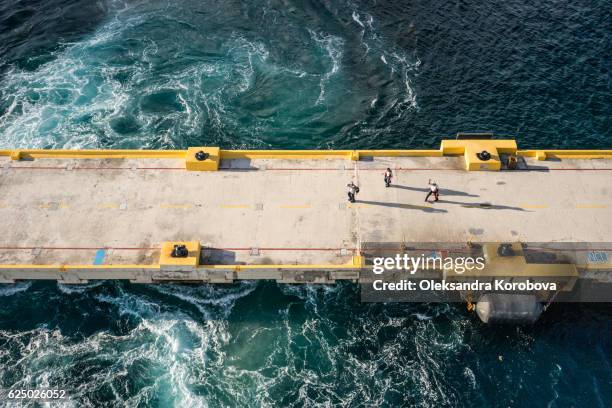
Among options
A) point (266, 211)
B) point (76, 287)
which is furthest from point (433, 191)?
point (76, 287)

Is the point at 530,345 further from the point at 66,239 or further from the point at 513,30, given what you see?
the point at 513,30

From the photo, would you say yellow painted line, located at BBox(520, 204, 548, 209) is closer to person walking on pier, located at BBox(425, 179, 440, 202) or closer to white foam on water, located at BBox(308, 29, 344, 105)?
person walking on pier, located at BBox(425, 179, 440, 202)

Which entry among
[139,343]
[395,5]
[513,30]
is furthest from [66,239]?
[513,30]

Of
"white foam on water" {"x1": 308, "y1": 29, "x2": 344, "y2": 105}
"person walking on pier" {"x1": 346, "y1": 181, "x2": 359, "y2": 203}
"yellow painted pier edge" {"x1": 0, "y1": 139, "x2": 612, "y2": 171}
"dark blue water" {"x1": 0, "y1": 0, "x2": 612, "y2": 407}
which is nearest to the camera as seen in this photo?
"dark blue water" {"x1": 0, "y1": 0, "x2": 612, "y2": 407}

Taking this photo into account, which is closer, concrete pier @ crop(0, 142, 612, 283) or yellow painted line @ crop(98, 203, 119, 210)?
concrete pier @ crop(0, 142, 612, 283)

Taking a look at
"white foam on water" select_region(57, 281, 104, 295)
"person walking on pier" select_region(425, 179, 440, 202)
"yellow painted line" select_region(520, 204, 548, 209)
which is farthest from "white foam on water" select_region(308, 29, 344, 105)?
"white foam on water" select_region(57, 281, 104, 295)

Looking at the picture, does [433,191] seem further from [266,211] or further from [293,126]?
[293,126]

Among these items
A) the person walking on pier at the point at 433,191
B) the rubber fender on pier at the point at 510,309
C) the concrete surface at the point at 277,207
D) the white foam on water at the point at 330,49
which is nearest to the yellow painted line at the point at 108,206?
the concrete surface at the point at 277,207

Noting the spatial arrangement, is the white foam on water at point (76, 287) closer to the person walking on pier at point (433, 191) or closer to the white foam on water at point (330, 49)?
the person walking on pier at point (433, 191)
